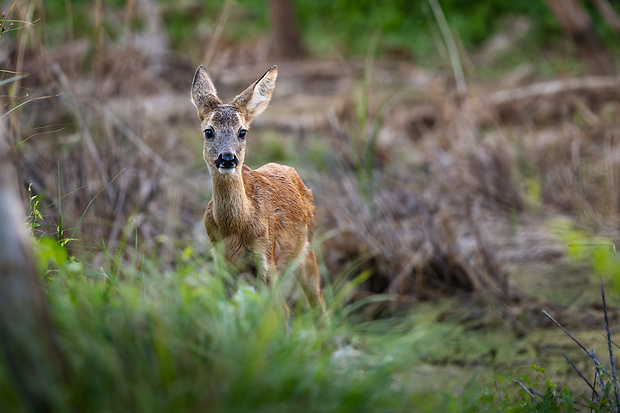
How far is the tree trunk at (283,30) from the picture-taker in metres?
16.3

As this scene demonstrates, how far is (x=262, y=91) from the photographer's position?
154 inches

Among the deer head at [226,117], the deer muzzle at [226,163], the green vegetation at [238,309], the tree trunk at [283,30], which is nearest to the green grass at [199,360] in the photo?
the green vegetation at [238,309]

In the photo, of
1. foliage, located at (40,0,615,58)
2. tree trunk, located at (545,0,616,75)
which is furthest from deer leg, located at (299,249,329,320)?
foliage, located at (40,0,615,58)

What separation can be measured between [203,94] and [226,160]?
0.57m

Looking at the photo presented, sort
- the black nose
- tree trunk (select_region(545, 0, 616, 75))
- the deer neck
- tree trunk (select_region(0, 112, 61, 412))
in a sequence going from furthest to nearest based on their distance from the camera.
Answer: tree trunk (select_region(545, 0, 616, 75)) → the deer neck → the black nose → tree trunk (select_region(0, 112, 61, 412))

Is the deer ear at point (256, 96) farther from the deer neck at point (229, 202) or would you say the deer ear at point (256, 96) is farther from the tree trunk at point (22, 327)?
the tree trunk at point (22, 327)

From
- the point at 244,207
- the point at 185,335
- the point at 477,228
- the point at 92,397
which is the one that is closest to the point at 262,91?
the point at 244,207

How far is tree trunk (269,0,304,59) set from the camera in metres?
16.3

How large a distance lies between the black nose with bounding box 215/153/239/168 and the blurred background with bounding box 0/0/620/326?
0.57 m

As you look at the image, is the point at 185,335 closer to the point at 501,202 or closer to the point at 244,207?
the point at 244,207

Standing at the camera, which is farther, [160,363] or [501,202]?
[501,202]

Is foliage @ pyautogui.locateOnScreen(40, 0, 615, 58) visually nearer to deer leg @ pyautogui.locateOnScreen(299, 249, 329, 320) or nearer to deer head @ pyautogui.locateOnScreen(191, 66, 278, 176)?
deer leg @ pyautogui.locateOnScreen(299, 249, 329, 320)

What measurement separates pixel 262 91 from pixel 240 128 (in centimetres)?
24

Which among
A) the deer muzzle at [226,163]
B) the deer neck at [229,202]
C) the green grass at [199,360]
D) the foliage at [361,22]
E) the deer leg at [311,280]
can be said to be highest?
the foliage at [361,22]
